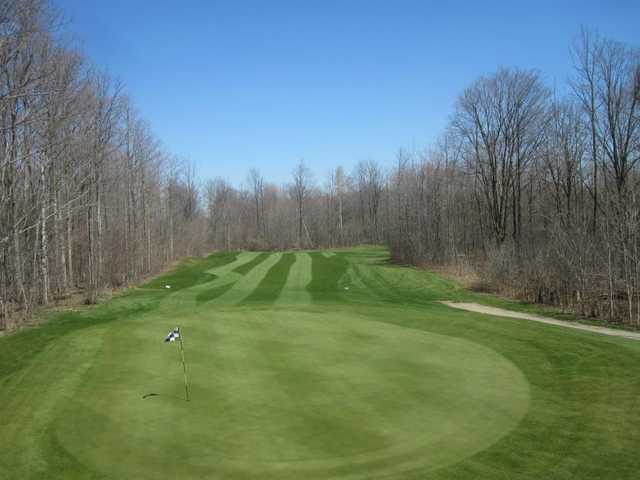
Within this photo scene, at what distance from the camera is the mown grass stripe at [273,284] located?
71.1ft

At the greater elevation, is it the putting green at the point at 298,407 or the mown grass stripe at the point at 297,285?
the mown grass stripe at the point at 297,285

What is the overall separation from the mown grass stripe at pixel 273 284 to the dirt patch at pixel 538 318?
7221 mm

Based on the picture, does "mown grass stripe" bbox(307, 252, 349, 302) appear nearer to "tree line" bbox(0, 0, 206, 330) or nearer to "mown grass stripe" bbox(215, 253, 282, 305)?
"mown grass stripe" bbox(215, 253, 282, 305)

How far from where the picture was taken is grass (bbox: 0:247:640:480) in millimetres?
6074

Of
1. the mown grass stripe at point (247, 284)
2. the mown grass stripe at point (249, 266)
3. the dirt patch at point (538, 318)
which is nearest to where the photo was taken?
the dirt patch at point (538, 318)

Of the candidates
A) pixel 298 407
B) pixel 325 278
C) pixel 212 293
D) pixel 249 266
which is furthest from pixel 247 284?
pixel 298 407

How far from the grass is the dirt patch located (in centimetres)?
147

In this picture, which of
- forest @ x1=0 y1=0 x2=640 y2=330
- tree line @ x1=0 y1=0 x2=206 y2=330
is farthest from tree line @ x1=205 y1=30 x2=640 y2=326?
tree line @ x1=0 y1=0 x2=206 y2=330

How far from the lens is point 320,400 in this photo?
7977 mm

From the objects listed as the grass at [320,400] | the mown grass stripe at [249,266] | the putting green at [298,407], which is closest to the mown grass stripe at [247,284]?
the mown grass stripe at [249,266]

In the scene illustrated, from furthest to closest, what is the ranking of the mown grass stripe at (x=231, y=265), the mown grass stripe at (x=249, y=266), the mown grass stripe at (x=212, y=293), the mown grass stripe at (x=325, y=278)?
the mown grass stripe at (x=249, y=266) → the mown grass stripe at (x=231, y=265) → the mown grass stripe at (x=325, y=278) → the mown grass stripe at (x=212, y=293)

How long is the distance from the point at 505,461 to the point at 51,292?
2151 centimetres

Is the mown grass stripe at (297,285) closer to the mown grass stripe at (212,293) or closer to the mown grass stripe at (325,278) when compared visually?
the mown grass stripe at (325,278)

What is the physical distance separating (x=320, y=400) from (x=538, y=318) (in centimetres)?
1182
